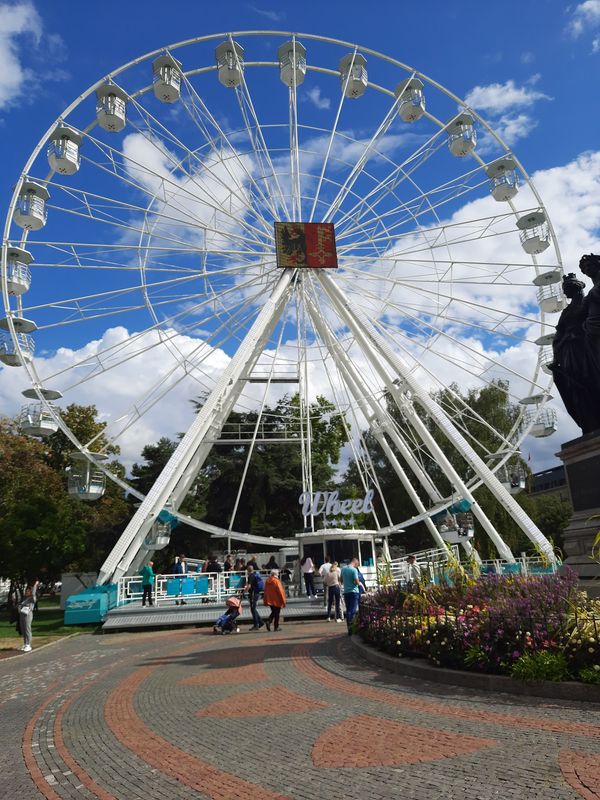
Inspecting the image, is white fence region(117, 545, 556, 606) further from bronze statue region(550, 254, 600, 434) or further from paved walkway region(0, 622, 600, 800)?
bronze statue region(550, 254, 600, 434)

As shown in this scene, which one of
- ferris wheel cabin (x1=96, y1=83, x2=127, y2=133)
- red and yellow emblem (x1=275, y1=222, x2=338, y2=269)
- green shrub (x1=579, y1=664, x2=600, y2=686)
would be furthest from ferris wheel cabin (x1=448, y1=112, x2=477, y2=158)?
green shrub (x1=579, y1=664, x2=600, y2=686)

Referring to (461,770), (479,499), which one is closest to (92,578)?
(479,499)

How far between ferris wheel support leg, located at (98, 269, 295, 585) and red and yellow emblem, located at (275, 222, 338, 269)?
675mm

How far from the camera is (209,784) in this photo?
5137mm

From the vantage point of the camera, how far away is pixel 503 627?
788 centimetres

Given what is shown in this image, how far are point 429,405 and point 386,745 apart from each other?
17.2 meters

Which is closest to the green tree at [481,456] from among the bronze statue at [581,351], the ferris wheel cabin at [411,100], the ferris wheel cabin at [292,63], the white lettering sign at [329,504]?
the white lettering sign at [329,504]

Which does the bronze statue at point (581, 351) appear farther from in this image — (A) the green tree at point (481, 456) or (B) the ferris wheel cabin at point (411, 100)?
(A) the green tree at point (481, 456)

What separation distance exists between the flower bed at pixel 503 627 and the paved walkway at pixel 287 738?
480mm

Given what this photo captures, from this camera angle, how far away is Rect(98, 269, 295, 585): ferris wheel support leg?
68.3 ft

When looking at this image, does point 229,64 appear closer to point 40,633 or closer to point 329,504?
point 329,504

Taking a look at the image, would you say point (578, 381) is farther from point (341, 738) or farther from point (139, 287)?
point (139, 287)

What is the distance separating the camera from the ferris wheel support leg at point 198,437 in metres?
20.8

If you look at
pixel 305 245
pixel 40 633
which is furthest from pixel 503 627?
pixel 305 245
